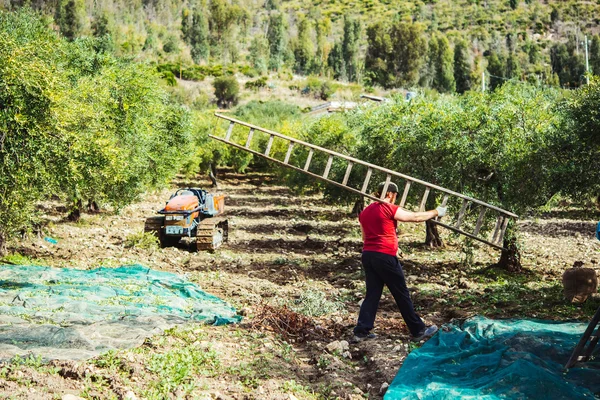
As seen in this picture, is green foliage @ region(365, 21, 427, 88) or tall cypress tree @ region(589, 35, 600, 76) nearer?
tall cypress tree @ region(589, 35, 600, 76)

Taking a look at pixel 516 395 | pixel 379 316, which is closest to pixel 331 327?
pixel 379 316

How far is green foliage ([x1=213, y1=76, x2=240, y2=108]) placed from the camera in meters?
Result: 110

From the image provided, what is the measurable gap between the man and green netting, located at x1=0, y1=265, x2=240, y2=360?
2.39 m

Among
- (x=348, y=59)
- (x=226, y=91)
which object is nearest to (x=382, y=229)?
(x=226, y=91)

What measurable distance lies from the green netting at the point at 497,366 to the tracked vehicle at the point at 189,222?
10818 millimetres

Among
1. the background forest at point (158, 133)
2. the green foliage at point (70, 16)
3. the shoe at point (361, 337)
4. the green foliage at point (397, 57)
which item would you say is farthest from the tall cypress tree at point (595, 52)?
the shoe at point (361, 337)

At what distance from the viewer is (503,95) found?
15359 millimetres

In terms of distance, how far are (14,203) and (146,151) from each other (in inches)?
321

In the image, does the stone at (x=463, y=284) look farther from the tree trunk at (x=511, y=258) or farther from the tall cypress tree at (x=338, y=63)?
the tall cypress tree at (x=338, y=63)

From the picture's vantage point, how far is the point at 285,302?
11891mm

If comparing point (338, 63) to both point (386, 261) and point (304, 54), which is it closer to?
point (304, 54)

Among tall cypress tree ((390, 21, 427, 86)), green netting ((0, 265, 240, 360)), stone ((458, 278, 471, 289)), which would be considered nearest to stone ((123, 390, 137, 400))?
green netting ((0, 265, 240, 360))

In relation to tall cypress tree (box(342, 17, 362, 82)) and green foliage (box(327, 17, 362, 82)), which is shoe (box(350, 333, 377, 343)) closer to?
green foliage (box(327, 17, 362, 82))

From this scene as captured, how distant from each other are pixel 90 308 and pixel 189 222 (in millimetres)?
9019
